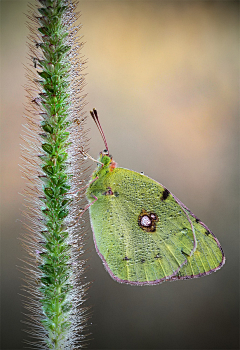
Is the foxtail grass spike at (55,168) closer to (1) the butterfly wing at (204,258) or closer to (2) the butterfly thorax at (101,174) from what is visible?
(2) the butterfly thorax at (101,174)

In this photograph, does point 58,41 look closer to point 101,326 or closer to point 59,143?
point 59,143

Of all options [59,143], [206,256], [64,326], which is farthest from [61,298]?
[206,256]

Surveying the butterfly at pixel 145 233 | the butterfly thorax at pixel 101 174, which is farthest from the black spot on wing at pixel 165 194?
the butterfly thorax at pixel 101 174

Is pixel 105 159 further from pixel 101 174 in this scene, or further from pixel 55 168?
pixel 55 168

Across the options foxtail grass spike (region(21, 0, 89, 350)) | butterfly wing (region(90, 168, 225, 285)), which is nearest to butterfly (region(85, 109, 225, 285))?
butterfly wing (region(90, 168, 225, 285))

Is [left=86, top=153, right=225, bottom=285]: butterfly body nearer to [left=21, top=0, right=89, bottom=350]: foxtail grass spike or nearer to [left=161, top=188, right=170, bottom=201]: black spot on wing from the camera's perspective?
[left=161, top=188, right=170, bottom=201]: black spot on wing

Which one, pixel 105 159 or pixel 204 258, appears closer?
pixel 105 159

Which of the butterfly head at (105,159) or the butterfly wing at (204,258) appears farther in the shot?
the butterfly wing at (204,258)

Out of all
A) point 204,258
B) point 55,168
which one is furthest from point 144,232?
point 55,168
